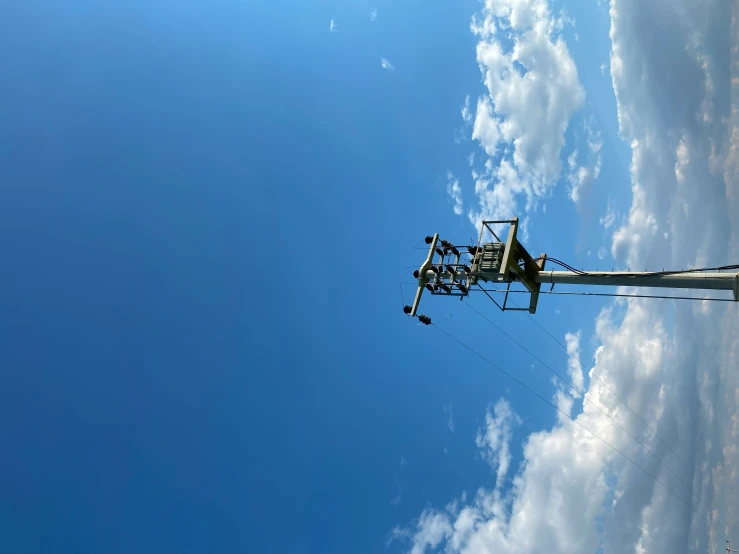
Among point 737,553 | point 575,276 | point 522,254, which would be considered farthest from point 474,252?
point 737,553

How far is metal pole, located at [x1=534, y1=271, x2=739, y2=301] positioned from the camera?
57.0 feet

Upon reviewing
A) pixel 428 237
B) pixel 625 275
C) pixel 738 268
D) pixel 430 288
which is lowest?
pixel 738 268

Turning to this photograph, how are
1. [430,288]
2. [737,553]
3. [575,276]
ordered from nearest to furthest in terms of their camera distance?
1. [575,276]
2. [430,288]
3. [737,553]

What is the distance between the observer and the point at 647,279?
19.4m

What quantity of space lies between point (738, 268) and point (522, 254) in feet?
27.3

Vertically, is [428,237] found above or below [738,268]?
above

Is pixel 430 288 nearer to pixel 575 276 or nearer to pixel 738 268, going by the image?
pixel 575 276

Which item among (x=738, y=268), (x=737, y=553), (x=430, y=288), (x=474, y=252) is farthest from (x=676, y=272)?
(x=737, y=553)

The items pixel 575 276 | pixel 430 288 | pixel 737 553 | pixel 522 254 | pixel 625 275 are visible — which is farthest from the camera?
pixel 737 553

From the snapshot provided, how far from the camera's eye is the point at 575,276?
2197 cm

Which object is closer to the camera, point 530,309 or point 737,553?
point 530,309

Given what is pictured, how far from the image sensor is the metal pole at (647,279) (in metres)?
17.4

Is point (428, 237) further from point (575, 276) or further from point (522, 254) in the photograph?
point (575, 276)

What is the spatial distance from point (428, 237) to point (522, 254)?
212 inches
